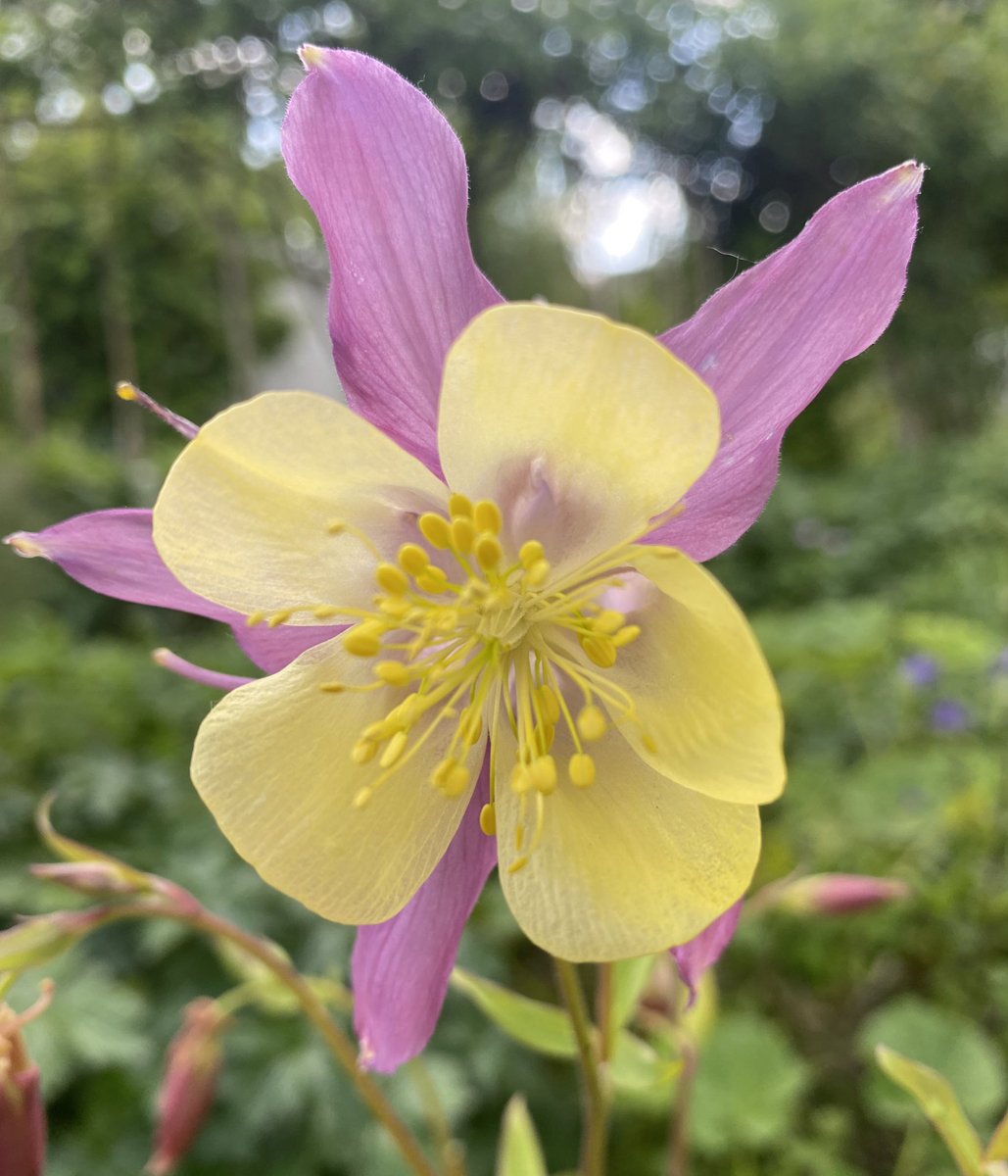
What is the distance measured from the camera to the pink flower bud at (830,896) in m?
0.84

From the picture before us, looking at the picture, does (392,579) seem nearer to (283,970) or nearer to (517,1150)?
(283,970)

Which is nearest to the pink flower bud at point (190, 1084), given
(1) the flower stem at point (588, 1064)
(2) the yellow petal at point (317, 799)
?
(1) the flower stem at point (588, 1064)

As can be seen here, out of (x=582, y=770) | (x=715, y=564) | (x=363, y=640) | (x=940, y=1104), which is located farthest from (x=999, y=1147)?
(x=715, y=564)

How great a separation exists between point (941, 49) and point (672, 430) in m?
5.39

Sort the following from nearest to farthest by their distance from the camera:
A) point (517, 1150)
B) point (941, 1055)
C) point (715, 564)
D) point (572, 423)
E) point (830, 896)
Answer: point (572, 423) < point (517, 1150) < point (830, 896) < point (941, 1055) < point (715, 564)

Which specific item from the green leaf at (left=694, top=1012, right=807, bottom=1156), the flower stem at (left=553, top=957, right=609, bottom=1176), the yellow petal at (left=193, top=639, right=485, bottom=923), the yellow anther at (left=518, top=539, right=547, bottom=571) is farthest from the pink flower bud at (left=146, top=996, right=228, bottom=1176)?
the green leaf at (left=694, top=1012, right=807, bottom=1156)

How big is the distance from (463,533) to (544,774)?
11 cm

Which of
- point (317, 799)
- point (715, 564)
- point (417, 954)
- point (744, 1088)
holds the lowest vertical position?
point (715, 564)

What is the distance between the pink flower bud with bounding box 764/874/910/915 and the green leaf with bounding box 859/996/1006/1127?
0.61 metres

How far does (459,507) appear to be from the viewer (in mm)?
435

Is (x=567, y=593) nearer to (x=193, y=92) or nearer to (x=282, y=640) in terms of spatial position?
(x=282, y=640)

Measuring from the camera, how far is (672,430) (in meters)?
0.37

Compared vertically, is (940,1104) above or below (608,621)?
below

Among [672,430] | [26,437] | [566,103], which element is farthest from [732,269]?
[26,437]
